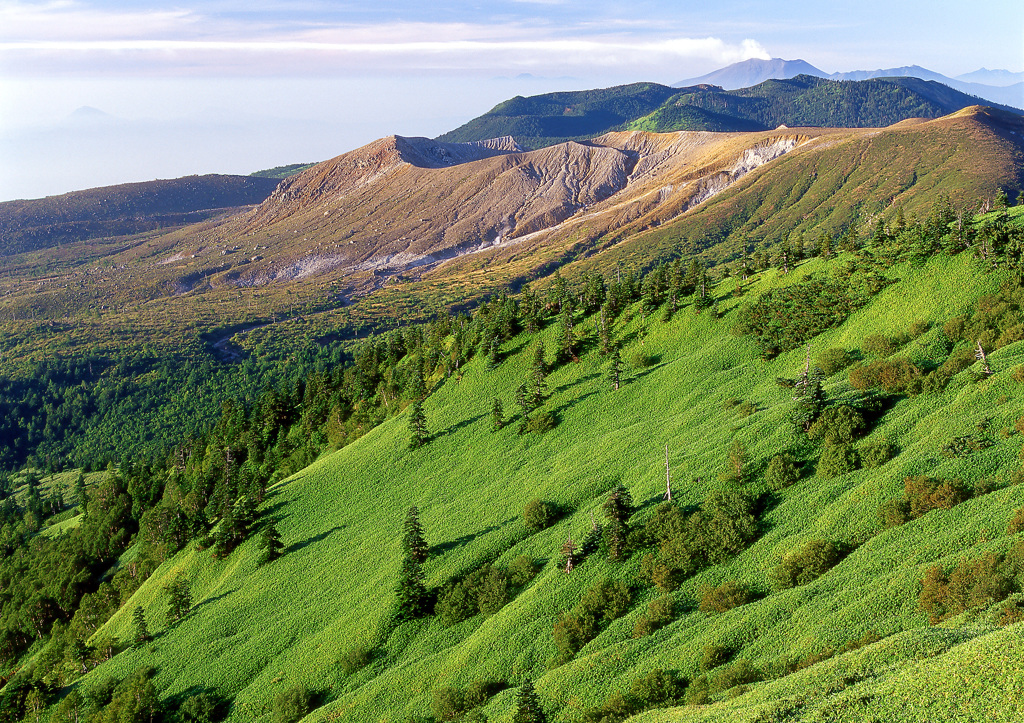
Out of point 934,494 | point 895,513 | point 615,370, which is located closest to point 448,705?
point 895,513

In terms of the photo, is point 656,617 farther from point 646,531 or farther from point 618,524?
point 618,524

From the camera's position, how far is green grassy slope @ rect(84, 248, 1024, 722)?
41.0 meters

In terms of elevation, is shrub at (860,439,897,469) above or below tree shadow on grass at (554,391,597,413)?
above

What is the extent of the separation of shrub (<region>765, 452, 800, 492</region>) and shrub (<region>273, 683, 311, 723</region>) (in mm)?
49704

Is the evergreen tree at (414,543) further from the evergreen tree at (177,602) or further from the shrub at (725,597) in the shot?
the evergreen tree at (177,602)

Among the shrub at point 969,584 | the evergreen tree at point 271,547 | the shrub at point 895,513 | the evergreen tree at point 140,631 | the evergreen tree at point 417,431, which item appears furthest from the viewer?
the evergreen tree at point 417,431

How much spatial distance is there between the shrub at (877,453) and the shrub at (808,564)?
12.1 meters

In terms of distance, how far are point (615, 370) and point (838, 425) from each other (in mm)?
42242

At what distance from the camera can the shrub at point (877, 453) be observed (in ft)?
194

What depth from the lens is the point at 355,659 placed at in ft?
208

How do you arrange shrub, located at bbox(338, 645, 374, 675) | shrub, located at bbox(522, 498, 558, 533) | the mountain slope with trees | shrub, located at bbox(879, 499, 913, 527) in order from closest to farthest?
the mountain slope with trees
shrub, located at bbox(879, 499, 913, 527)
shrub, located at bbox(338, 645, 374, 675)
shrub, located at bbox(522, 498, 558, 533)

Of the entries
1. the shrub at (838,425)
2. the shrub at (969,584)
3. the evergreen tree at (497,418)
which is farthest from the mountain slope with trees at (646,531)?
the evergreen tree at (497,418)

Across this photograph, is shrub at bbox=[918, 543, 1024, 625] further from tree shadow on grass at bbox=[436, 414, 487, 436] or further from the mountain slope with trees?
tree shadow on grass at bbox=[436, 414, 487, 436]

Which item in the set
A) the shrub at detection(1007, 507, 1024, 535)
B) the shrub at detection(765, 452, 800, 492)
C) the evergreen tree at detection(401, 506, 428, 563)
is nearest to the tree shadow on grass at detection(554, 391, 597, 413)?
the evergreen tree at detection(401, 506, 428, 563)
